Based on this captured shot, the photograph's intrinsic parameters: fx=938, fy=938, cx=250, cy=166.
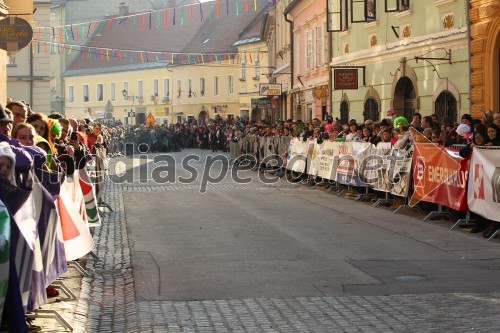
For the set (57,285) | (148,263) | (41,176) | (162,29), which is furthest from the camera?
(162,29)

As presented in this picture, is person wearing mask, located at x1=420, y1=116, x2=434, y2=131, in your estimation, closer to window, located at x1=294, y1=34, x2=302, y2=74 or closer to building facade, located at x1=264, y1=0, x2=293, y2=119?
window, located at x1=294, y1=34, x2=302, y2=74

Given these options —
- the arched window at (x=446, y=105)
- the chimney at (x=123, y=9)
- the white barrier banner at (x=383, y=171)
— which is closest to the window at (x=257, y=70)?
the chimney at (x=123, y=9)

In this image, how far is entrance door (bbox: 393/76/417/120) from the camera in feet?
89.4

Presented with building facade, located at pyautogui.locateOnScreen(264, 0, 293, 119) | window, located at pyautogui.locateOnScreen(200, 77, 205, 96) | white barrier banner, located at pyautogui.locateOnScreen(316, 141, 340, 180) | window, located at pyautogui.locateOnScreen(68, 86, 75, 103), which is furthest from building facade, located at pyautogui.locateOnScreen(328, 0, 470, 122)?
window, located at pyautogui.locateOnScreen(68, 86, 75, 103)

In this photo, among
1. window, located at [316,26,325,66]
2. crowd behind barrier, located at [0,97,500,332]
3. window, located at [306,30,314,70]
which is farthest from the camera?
window, located at [306,30,314,70]

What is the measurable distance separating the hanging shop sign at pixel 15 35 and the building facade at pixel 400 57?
9974 millimetres

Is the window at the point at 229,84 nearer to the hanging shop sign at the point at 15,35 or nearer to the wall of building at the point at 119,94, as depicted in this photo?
the wall of building at the point at 119,94

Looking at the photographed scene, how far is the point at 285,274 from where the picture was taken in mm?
10273

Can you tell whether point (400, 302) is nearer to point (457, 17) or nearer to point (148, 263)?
point (148, 263)

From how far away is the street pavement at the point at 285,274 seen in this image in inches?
312

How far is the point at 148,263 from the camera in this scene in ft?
37.1

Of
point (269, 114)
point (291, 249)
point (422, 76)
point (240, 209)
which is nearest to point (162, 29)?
point (269, 114)

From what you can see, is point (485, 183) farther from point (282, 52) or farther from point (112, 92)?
point (112, 92)

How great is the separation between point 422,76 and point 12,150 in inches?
768
